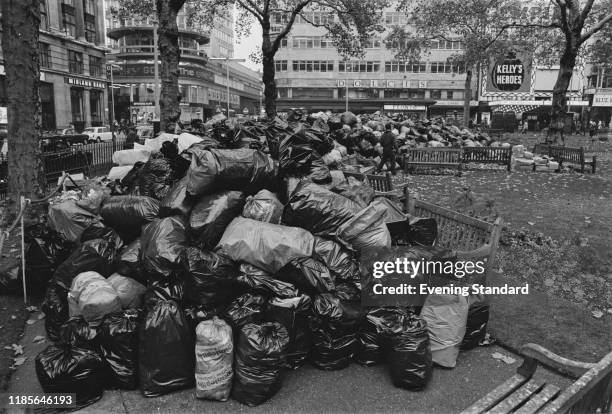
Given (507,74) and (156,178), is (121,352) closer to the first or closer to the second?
(156,178)

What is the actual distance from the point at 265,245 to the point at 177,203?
1.06 meters

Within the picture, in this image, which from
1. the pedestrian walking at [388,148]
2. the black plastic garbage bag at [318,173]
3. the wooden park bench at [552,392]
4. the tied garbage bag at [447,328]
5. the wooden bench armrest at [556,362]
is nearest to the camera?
the wooden park bench at [552,392]

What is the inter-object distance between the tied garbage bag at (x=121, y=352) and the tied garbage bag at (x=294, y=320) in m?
0.96

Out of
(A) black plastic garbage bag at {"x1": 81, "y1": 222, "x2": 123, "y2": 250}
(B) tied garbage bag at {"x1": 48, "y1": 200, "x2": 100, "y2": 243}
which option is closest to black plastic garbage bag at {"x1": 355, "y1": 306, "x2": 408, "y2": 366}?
(A) black plastic garbage bag at {"x1": 81, "y1": 222, "x2": 123, "y2": 250}

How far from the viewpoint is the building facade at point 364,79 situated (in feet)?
193

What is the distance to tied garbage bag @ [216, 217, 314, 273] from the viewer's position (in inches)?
141

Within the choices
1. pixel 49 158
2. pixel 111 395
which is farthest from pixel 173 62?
pixel 111 395

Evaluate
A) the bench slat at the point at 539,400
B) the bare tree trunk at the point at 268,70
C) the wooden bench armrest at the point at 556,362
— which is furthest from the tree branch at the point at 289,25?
the bench slat at the point at 539,400

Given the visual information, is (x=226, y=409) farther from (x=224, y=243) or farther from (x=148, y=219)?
(x=148, y=219)

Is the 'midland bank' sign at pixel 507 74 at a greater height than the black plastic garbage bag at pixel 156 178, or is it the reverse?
the 'midland bank' sign at pixel 507 74

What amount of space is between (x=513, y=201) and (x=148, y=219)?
7.34m

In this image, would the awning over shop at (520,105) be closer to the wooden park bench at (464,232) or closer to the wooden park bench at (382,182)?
the wooden park bench at (382,182)

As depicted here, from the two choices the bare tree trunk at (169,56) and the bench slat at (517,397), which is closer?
the bench slat at (517,397)

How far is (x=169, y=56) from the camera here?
40.0 feet
